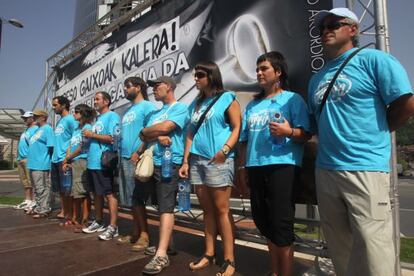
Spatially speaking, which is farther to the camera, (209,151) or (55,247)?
(55,247)

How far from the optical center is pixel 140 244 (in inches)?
148

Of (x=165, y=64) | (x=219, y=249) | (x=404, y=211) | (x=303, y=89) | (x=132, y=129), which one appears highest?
(x=165, y=64)

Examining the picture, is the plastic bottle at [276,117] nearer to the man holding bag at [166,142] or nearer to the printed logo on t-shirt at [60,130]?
the man holding bag at [166,142]

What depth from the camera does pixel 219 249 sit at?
12.2 feet

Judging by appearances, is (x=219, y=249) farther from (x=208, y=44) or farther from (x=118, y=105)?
(x=118, y=105)

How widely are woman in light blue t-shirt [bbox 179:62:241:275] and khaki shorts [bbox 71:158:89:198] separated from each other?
2242mm

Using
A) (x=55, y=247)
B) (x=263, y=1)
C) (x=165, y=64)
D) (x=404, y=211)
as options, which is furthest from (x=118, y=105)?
(x=404, y=211)

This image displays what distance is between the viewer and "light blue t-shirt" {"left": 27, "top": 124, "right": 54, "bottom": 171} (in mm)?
5922

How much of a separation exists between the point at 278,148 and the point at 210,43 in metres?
2.43

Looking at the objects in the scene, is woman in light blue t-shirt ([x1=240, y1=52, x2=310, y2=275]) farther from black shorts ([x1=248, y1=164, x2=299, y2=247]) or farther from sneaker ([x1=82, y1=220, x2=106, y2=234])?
sneaker ([x1=82, y1=220, x2=106, y2=234])

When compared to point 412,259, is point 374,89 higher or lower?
higher

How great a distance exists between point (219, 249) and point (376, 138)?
7.56 ft

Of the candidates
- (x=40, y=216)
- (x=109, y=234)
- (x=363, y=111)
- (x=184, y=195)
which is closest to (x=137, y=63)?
(x=109, y=234)

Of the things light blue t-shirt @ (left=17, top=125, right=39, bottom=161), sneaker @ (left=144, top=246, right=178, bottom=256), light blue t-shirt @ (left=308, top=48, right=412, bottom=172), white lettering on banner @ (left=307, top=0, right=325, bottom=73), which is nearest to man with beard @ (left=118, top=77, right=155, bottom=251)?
sneaker @ (left=144, top=246, right=178, bottom=256)
